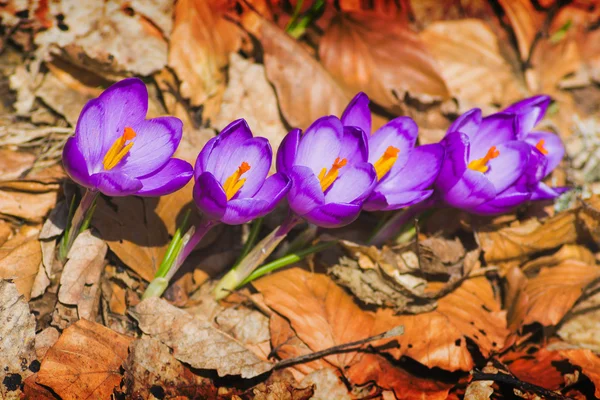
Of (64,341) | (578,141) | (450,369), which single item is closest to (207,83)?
(64,341)

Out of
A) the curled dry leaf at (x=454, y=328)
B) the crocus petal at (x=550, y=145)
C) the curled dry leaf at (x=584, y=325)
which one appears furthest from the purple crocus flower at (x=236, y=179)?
the curled dry leaf at (x=584, y=325)

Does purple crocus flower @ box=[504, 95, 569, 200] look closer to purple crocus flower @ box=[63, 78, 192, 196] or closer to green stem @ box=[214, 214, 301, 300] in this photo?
green stem @ box=[214, 214, 301, 300]

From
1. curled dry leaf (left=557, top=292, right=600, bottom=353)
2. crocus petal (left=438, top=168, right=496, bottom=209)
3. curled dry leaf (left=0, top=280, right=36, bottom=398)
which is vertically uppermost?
crocus petal (left=438, top=168, right=496, bottom=209)

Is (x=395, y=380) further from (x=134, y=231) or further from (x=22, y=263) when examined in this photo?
(x=22, y=263)

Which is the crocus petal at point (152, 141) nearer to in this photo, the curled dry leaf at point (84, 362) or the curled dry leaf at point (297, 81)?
the curled dry leaf at point (84, 362)

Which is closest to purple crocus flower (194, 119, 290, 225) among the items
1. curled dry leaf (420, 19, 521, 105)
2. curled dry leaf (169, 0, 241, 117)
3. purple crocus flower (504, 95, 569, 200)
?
curled dry leaf (169, 0, 241, 117)

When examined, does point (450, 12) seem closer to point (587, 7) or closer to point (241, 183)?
point (587, 7)
